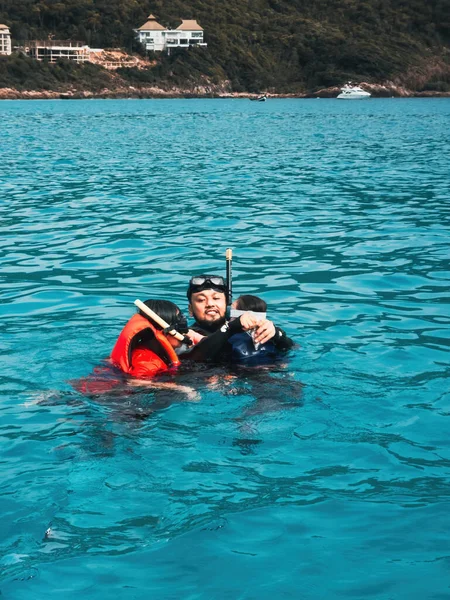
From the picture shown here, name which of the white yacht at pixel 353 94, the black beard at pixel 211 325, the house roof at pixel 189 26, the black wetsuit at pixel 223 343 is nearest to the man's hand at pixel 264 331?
the black wetsuit at pixel 223 343

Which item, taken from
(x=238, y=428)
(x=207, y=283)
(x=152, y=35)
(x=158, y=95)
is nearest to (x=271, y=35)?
(x=152, y=35)

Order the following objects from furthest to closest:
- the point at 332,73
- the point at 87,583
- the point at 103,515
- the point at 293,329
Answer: the point at 332,73 → the point at 293,329 → the point at 103,515 → the point at 87,583

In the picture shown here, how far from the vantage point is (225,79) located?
6230 inches

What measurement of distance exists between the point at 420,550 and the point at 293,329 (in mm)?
4713

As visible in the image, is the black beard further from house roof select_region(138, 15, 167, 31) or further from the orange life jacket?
house roof select_region(138, 15, 167, 31)

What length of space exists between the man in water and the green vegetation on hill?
13798cm

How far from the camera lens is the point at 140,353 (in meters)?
7.32

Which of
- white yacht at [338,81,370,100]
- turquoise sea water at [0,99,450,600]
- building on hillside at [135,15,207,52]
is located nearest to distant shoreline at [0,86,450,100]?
white yacht at [338,81,370,100]

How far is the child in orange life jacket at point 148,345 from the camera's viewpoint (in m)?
7.16

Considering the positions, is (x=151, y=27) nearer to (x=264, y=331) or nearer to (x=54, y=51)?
(x=54, y=51)

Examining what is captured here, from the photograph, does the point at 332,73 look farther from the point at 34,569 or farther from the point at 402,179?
the point at 34,569

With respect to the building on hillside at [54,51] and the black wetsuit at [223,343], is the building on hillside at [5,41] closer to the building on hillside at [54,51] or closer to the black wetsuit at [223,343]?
the building on hillside at [54,51]

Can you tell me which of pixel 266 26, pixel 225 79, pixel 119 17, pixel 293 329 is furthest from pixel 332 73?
pixel 293 329

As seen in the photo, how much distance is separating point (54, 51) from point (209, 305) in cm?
15925
